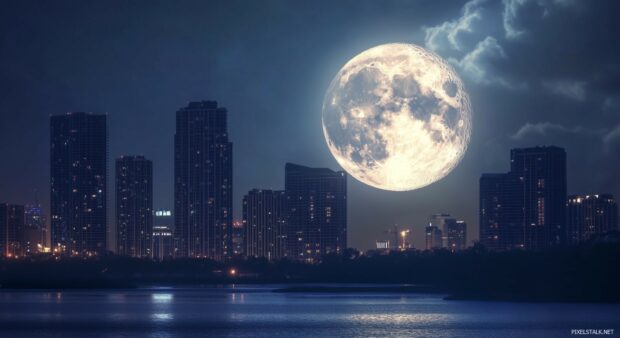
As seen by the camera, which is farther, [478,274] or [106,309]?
[478,274]

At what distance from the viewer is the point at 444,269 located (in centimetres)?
19912

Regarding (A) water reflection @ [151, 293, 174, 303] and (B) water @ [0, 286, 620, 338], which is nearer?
(B) water @ [0, 286, 620, 338]

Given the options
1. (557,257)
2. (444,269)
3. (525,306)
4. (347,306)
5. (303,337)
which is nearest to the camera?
(303,337)

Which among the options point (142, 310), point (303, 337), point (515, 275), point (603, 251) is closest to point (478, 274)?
point (515, 275)

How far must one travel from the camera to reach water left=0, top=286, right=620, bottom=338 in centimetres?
8875

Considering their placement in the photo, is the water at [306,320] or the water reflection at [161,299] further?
the water reflection at [161,299]

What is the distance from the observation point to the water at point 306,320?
8875 cm

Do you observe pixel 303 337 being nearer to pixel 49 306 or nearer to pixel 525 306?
pixel 525 306

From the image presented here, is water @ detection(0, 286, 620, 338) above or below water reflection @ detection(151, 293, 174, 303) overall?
above

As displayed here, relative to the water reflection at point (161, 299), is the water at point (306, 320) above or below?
above

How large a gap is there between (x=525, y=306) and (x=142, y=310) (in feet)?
155

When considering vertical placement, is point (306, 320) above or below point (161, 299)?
above

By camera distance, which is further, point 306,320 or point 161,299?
point 161,299

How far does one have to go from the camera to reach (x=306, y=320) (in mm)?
Answer: 105875
